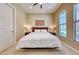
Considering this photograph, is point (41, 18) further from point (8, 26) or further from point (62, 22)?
point (8, 26)

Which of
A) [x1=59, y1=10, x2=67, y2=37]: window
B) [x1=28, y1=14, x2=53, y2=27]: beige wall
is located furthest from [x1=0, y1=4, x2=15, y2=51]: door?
[x1=59, y1=10, x2=67, y2=37]: window

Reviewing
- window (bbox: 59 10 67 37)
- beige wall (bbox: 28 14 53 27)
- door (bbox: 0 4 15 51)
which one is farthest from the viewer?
window (bbox: 59 10 67 37)

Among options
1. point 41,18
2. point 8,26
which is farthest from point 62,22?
point 8,26

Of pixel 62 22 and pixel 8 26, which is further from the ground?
pixel 62 22

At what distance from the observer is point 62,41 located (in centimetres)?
268

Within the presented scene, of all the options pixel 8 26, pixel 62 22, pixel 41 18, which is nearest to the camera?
pixel 8 26

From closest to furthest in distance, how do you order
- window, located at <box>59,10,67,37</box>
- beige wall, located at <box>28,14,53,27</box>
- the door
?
1. the door
2. beige wall, located at <box>28,14,53,27</box>
3. window, located at <box>59,10,67,37</box>

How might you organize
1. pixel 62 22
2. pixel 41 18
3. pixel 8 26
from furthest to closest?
pixel 62 22 → pixel 41 18 → pixel 8 26

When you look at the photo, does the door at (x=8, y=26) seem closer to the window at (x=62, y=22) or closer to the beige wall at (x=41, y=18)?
the beige wall at (x=41, y=18)

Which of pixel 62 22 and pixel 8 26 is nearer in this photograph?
pixel 8 26

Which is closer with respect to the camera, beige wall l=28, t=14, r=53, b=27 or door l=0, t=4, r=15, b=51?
door l=0, t=4, r=15, b=51

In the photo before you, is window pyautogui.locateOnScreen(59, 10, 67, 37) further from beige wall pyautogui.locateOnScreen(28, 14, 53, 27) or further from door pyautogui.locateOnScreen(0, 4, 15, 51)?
door pyautogui.locateOnScreen(0, 4, 15, 51)
